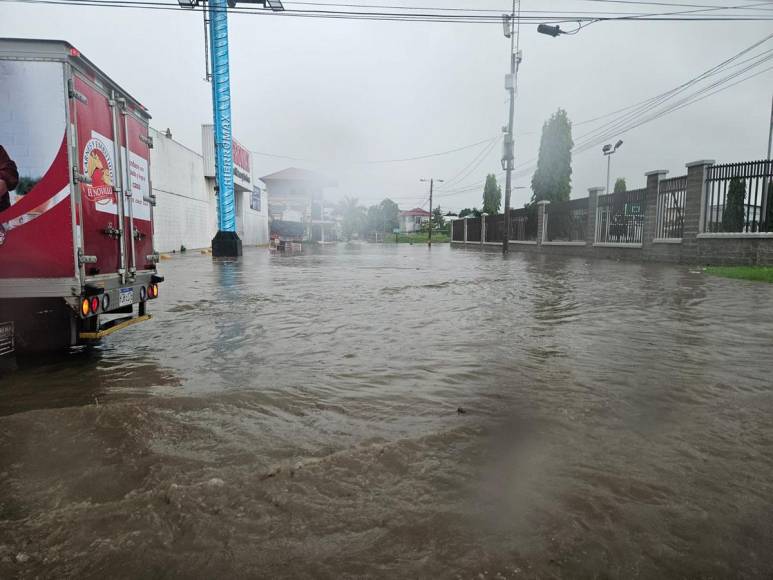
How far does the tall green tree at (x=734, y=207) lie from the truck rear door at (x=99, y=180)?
16311 mm

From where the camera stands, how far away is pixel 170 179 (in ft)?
87.8

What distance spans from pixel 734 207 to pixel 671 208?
2776mm

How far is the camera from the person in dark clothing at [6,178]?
4.07 meters

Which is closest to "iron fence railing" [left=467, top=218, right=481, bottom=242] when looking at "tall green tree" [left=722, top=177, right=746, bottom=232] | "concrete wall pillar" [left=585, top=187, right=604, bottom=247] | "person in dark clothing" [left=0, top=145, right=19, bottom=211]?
"concrete wall pillar" [left=585, top=187, right=604, bottom=247]

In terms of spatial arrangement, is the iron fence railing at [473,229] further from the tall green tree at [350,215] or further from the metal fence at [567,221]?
the tall green tree at [350,215]

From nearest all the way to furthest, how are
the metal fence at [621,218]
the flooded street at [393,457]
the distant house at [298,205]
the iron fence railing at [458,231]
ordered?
1. the flooded street at [393,457]
2. the metal fence at [621,218]
3. the iron fence railing at [458,231]
4. the distant house at [298,205]

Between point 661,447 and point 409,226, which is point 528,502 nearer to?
point 661,447

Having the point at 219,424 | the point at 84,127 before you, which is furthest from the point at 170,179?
the point at 219,424

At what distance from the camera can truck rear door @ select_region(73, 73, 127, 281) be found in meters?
4.45

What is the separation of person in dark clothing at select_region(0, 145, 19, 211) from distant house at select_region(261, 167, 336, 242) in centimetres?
5083

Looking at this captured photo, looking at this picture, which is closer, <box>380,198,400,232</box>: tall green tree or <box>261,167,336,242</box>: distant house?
<box>261,167,336,242</box>: distant house

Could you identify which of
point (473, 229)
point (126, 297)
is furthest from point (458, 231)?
point (126, 297)

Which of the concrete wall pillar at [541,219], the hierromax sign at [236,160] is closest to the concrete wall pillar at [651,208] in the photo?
the concrete wall pillar at [541,219]

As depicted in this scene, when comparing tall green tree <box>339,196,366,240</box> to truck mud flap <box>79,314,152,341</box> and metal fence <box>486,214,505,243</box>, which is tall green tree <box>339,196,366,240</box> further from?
truck mud flap <box>79,314,152,341</box>
